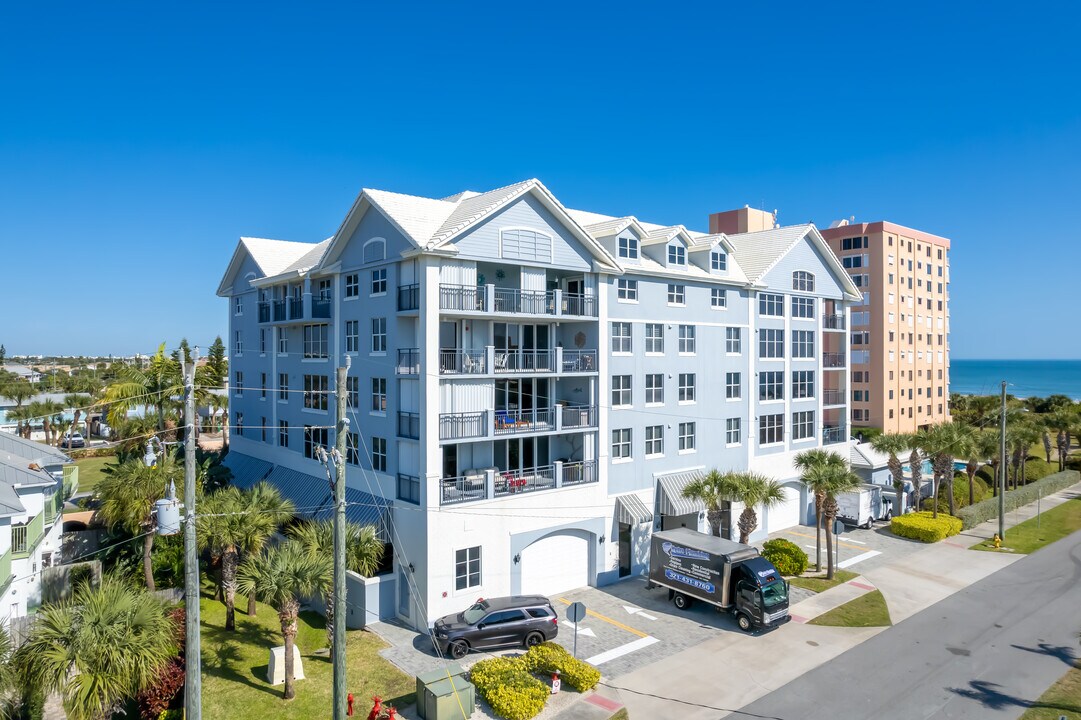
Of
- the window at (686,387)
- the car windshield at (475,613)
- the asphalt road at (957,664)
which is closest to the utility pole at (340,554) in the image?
the car windshield at (475,613)

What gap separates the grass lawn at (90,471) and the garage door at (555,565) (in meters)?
34.3

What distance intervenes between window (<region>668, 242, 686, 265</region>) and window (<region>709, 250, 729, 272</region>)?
1574mm

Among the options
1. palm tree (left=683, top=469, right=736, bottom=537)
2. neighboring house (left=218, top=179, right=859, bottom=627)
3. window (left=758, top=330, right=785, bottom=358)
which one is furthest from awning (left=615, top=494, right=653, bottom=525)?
window (left=758, top=330, right=785, bottom=358)

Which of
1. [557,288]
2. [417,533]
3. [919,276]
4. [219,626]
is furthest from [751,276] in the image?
[919,276]

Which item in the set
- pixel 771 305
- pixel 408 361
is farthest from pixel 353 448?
pixel 771 305

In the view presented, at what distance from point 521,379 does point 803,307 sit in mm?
20504

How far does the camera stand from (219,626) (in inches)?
937

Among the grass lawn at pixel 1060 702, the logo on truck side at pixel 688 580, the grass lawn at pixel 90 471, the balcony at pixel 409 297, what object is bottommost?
the grass lawn at pixel 1060 702

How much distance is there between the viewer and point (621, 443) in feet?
98.9

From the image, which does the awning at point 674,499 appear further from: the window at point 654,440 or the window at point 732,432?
the window at point 732,432

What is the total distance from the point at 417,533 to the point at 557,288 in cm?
1229

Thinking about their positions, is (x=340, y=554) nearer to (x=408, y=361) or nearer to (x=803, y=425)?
(x=408, y=361)

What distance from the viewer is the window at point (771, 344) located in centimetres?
3688

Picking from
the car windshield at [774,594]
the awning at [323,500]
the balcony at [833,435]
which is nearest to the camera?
the car windshield at [774,594]
